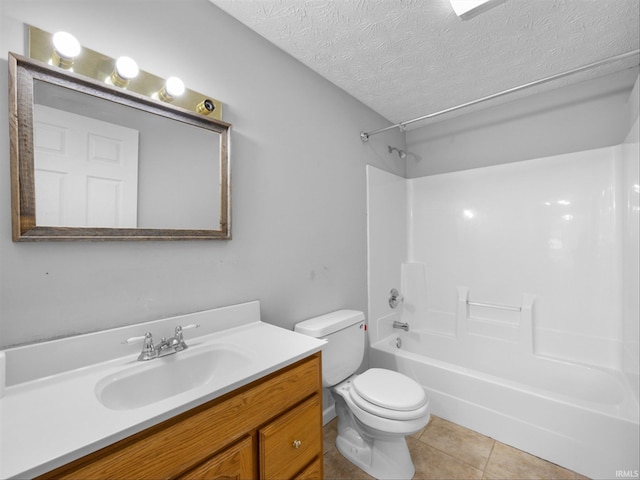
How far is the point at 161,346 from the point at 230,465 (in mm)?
489

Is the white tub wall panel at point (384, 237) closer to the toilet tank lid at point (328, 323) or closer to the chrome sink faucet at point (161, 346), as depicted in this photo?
the toilet tank lid at point (328, 323)

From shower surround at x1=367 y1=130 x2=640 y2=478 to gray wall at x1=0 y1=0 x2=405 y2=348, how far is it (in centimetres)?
51

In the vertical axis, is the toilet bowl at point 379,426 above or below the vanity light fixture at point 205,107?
below

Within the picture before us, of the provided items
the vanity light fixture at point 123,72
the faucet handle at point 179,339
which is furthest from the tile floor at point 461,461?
the vanity light fixture at point 123,72

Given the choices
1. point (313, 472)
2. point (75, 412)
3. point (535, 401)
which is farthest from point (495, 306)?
point (75, 412)

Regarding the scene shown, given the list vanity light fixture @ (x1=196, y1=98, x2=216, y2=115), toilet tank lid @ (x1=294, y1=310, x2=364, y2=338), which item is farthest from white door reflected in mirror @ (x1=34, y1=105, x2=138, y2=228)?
toilet tank lid @ (x1=294, y1=310, x2=364, y2=338)

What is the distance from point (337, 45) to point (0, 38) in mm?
1396

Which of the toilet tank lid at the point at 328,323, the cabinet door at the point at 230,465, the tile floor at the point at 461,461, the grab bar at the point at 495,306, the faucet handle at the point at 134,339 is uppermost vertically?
the faucet handle at the point at 134,339

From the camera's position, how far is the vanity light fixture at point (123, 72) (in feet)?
3.43

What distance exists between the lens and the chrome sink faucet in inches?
42.5

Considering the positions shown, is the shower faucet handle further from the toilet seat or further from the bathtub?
the toilet seat

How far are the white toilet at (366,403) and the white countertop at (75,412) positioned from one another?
0.62m

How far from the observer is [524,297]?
2250 mm

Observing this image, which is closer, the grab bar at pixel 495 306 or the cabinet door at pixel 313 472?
the cabinet door at pixel 313 472
